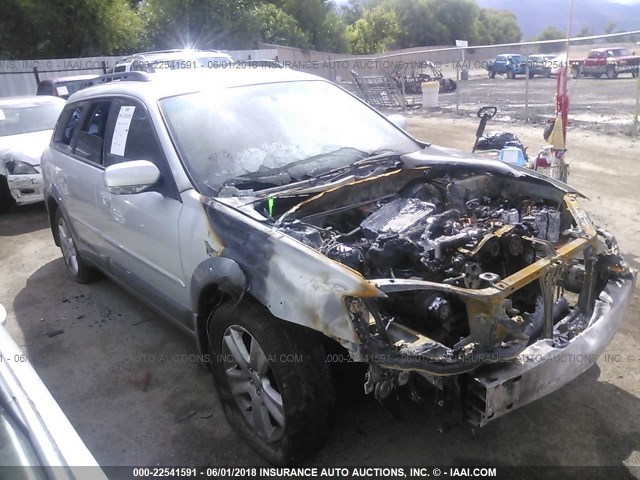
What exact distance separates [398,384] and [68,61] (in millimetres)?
18984

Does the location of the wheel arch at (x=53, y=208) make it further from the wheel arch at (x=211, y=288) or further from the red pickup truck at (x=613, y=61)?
the red pickup truck at (x=613, y=61)

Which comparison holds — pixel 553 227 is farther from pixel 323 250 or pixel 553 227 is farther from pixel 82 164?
pixel 82 164

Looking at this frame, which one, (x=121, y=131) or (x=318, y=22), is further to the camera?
(x=318, y=22)

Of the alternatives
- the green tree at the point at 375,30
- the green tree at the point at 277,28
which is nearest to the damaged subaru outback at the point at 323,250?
the green tree at the point at 277,28

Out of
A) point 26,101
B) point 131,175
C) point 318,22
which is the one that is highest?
point 318,22

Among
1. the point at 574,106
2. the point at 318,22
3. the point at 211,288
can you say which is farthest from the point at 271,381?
the point at 318,22

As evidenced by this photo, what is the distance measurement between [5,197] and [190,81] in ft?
17.8

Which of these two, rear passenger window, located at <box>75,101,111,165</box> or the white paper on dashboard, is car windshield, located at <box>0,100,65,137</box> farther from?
the white paper on dashboard

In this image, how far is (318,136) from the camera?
347cm

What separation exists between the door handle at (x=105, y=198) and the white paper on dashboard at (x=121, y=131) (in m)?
0.29

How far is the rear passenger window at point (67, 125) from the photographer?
14.6 ft

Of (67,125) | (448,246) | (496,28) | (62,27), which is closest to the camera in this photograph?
(448,246)

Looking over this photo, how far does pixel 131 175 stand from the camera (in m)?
2.94

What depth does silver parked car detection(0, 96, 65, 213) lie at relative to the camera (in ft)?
23.6
